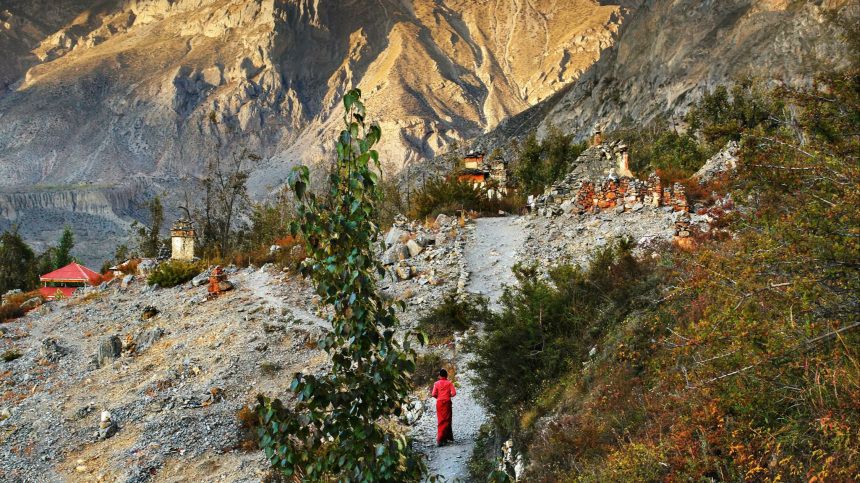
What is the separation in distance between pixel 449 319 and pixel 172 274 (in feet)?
38.5

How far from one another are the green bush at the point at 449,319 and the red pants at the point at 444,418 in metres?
4.11

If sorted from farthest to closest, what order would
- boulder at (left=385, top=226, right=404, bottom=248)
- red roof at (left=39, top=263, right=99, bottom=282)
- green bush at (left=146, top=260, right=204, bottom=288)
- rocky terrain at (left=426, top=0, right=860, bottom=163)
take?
1. rocky terrain at (left=426, top=0, right=860, bottom=163)
2. red roof at (left=39, top=263, right=99, bottom=282)
3. green bush at (left=146, top=260, right=204, bottom=288)
4. boulder at (left=385, top=226, right=404, bottom=248)

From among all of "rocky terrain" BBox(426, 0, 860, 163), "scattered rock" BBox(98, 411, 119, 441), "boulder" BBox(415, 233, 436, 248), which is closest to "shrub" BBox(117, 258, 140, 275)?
"boulder" BBox(415, 233, 436, 248)

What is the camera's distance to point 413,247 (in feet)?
52.5

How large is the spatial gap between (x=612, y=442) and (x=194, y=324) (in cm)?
1166

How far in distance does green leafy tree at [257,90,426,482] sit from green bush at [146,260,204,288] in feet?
56.7

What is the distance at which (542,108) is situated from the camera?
76.9 meters

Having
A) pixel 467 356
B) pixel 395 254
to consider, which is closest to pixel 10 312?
pixel 395 254

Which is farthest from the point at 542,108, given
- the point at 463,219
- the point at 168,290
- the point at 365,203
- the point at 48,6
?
the point at 48,6

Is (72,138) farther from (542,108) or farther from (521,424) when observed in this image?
(521,424)

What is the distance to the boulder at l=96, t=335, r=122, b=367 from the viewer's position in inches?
459

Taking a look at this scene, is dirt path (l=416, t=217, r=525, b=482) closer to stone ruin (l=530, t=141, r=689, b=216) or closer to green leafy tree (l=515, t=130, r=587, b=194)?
stone ruin (l=530, t=141, r=689, b=216)

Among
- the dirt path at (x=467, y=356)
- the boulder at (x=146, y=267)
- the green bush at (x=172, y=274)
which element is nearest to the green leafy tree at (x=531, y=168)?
the dirt path at (x=467, y=356)

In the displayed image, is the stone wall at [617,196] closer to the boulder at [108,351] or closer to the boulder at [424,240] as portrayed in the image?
the boulder at [424,240]
